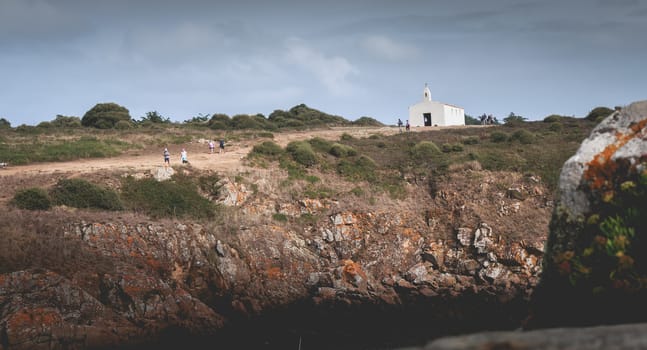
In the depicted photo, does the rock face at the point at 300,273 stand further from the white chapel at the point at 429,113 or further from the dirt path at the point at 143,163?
the white chapel at the point at 429,113

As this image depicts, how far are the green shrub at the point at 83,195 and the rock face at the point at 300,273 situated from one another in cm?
428

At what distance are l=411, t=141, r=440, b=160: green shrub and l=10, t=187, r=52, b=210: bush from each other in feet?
93.6

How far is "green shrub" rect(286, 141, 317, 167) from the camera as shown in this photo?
39906mm

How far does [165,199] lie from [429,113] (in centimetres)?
5143

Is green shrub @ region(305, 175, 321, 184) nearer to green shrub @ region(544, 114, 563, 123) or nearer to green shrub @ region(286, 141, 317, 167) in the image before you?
green shrub @ region(286, 141, 317, 167)

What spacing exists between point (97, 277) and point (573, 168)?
19.5 m

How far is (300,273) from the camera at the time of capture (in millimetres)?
26969

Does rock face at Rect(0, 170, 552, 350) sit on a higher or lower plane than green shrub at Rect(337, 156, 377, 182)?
lower

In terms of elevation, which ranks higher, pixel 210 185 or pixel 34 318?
pixel 210 185

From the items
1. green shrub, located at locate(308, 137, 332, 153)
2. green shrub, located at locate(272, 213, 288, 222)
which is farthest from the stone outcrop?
green shrub, located at locate(308, 137, 332, 153)

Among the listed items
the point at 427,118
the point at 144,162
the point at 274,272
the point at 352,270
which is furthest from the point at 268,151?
the point at 427,118

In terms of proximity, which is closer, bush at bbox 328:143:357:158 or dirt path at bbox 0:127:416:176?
dirt path at bbox 0:127:416:176

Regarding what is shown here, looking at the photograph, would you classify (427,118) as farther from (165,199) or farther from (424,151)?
(165,199)

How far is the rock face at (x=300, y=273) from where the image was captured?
18969 millimetres
